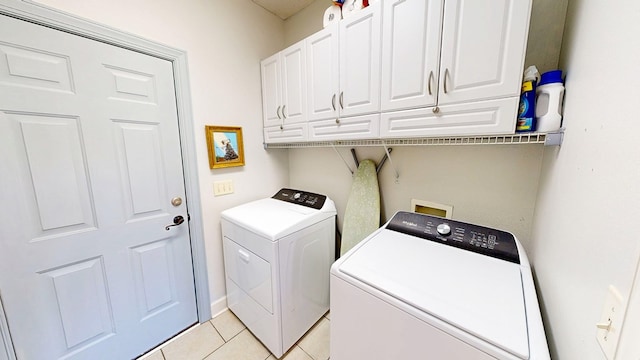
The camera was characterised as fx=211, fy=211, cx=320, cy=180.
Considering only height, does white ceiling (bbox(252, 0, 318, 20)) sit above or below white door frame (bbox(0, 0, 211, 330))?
above

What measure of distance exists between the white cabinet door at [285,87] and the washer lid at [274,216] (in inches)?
28.5

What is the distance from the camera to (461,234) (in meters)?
1.10

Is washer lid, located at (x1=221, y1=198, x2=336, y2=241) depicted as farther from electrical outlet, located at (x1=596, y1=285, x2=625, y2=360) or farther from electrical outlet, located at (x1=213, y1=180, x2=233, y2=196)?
electrical outlet, located at (x1=596, y1=285, x2=625, y2=360)

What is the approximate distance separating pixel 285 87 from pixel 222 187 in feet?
3.30

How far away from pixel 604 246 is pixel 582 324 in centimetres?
21

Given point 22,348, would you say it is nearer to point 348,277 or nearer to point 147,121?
point 147,121

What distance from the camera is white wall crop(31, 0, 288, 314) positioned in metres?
1.38

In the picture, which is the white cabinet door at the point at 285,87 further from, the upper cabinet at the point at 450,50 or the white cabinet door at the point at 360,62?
the upper cabinet at the point at 450,50

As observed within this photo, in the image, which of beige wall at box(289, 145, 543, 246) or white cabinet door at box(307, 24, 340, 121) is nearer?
beige wall at box(289, 145, 543, 246)

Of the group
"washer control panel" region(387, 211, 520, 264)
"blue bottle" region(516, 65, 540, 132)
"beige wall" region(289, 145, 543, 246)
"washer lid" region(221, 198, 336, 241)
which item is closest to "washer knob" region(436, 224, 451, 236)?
"washer control panel" region(387, 211, 520, 264)

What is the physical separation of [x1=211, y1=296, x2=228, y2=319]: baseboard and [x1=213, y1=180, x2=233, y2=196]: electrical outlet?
0.97 meters

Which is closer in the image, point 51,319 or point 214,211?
point 51,319

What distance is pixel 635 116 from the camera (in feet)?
1.33

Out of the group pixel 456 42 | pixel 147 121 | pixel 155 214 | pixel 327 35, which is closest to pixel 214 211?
pixel 155 214
